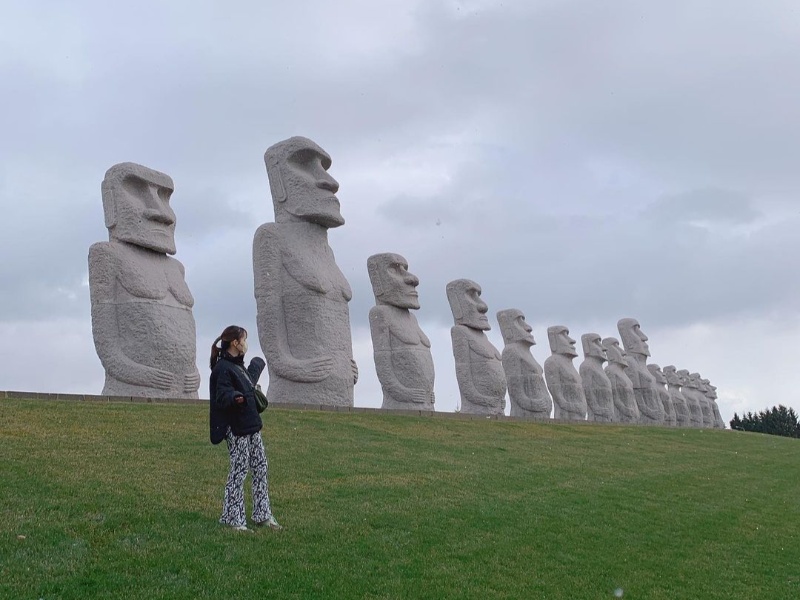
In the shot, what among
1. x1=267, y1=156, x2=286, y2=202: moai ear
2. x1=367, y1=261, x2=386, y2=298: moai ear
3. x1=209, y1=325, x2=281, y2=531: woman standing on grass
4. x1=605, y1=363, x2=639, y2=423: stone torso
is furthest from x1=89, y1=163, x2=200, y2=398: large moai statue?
x1=605, y1=363, x2=639, y2=423: stone torso

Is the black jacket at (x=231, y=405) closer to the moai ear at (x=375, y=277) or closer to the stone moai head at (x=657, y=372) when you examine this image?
the moai ear at (x=375, y=277)

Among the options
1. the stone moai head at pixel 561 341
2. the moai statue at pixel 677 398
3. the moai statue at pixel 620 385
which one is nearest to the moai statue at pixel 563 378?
the stone moai head at pixel 561 341

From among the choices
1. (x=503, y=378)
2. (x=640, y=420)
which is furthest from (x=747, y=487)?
(x=640, y=420)

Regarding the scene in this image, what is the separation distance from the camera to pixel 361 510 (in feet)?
27.7

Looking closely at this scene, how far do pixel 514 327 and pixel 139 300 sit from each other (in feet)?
49.5

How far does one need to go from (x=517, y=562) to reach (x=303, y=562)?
1961mm

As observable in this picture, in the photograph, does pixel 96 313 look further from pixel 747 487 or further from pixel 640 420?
pixel 640 420

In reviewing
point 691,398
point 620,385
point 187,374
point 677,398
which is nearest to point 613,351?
point 620,385

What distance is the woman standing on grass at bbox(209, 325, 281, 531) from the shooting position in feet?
23.6

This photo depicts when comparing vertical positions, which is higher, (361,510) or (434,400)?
(434,400)

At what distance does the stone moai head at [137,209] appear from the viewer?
49.6 ft

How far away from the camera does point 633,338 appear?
125ft

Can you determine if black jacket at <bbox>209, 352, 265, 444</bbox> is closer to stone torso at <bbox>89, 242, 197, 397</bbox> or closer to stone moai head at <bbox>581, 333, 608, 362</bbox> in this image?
stone torso at <bbox>89, 242, 197, 397</bbox>

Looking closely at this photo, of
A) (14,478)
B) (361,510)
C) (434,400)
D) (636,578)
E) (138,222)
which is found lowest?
(636,578)
